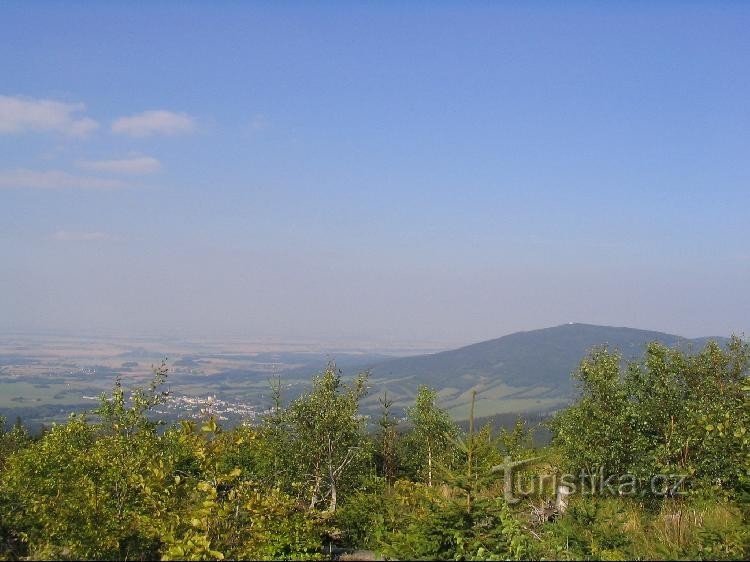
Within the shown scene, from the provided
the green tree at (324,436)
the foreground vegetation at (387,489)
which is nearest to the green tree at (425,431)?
the foreground vegetation at (387,489)

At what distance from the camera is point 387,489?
33.4 metres

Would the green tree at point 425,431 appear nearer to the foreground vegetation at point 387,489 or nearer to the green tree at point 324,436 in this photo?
the foreground vegetation at point 387,489

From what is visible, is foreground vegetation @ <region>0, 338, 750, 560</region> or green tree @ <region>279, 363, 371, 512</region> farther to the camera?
green tree @ <region>279, 363, 371, 512</region>

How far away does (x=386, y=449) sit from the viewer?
150ft

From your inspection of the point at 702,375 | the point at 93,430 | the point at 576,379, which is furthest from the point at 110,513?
the point at 702,375

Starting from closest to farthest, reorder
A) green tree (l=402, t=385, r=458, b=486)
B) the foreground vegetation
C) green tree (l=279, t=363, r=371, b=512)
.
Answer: the foreground vegetation, green tree (l=279, t=363, r=371, b=512), green tree (l=402, t=385, r=458, b=486)

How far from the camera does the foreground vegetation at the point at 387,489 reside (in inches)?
623

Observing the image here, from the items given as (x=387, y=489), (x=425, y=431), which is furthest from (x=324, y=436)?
(x=425, y=431)

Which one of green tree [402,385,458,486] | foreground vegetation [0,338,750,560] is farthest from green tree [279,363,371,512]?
green tree [402,385,458,486]

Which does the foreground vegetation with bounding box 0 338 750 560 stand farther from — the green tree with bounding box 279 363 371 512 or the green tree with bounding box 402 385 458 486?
the green tree with bounding box 402 385 458 486

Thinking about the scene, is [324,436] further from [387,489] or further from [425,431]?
[425,431]

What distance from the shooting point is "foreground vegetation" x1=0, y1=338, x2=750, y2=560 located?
15828mm

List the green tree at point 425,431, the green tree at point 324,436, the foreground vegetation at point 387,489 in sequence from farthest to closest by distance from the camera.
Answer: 1. the green tree at point 425,431
2. the green tree at point 324,436
3. the foreground vegetation at point 387,489

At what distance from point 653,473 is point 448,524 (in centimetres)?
1460
